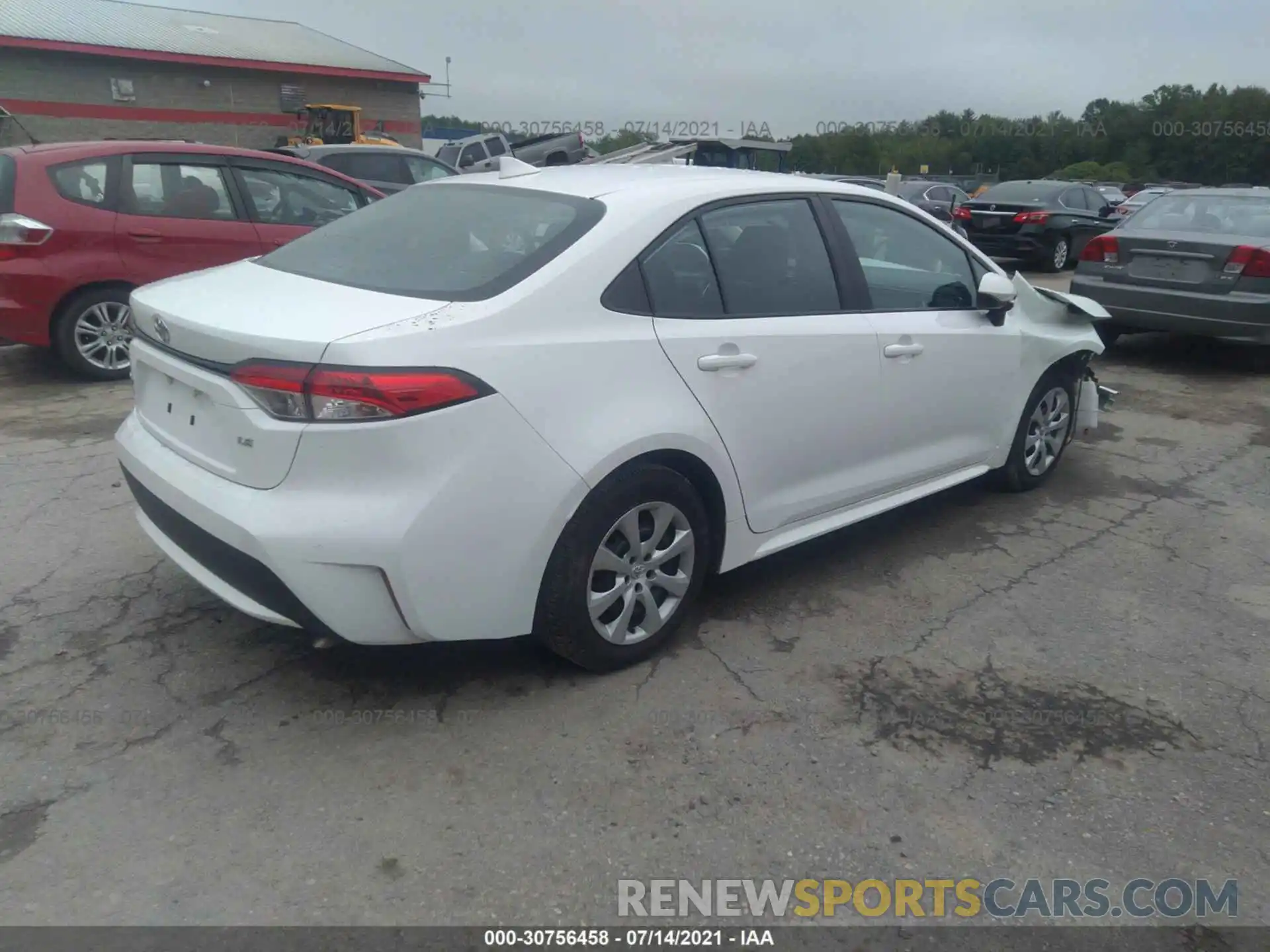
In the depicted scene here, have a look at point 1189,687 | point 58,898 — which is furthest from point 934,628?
point 58,898

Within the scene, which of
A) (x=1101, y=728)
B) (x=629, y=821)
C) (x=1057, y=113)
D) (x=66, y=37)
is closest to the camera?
(x=629, y=821)

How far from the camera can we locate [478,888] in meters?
2.35

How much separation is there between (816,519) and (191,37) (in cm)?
3135

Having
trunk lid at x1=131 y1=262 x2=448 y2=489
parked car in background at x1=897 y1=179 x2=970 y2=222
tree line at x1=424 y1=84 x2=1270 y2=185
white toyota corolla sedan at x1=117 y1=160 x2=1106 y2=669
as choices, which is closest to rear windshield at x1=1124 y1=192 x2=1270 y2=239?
white toyota corolla sedan at x1=117 y1=160 x2=1106 y2=669

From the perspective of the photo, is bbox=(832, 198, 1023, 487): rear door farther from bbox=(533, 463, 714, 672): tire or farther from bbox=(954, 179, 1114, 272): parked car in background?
bbox=(954, 179, 1114, 272): parked car in background

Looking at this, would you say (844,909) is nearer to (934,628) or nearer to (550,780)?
(550,780)

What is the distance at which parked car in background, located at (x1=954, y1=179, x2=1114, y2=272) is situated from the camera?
49.0ft

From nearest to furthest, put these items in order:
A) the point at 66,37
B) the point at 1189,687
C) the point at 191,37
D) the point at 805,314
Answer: the point at 1189,687 → the point at 805,314 → the point at 66,37 → the point at 191,37

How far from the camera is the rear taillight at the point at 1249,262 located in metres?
7.50

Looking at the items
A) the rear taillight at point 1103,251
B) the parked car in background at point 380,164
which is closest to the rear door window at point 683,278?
the rear taillight at point 1103,251

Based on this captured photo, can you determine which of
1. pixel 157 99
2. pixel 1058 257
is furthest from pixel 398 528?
pixel 157 99

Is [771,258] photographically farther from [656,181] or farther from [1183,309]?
[1183,309]

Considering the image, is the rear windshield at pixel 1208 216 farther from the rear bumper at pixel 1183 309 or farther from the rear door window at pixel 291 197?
the rear door window at pixel 291 197

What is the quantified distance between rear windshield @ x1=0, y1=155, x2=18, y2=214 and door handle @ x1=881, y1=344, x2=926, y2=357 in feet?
18.0
